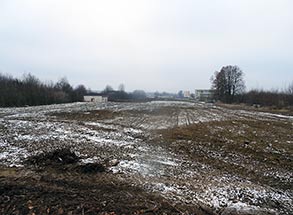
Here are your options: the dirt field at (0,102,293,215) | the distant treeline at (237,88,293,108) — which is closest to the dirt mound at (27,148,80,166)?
the dirt field at (0,102,293,215)

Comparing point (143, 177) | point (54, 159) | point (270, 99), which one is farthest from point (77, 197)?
point (270, 99)

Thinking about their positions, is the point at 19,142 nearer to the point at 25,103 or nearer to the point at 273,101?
the point at 25,103

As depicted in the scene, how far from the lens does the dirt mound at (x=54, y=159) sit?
25.4 ft

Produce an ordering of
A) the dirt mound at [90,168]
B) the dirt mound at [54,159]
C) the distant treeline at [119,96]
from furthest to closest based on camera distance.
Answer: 1. the distant treeline at [119,96]
2. the dirt mound at [54,159]
3. the dirt mound at [90,168]

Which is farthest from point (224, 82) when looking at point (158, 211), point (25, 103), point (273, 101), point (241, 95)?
point (158, 211)

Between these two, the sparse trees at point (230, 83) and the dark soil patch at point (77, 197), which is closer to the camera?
the dark soil patch at point (77, 197)

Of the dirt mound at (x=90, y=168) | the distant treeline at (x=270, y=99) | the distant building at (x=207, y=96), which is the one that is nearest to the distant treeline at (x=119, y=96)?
the distant building at (x=207, y=96)

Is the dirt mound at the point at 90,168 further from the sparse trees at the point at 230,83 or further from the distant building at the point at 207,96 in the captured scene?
the distant building at the point at 207,96

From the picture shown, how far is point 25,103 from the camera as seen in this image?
49219 millimetres

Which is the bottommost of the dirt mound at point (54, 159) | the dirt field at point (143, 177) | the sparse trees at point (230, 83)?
the dirt field at point (143, 177)

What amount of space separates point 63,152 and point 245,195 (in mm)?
6027

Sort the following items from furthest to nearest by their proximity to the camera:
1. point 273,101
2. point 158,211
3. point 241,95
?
point 241,95 → point 273,101 → point 158,211

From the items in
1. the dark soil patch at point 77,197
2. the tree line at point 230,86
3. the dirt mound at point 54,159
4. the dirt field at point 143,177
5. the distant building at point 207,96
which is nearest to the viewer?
the dark soil patch at point 77,197

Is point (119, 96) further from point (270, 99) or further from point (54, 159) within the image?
point (54, 159)
